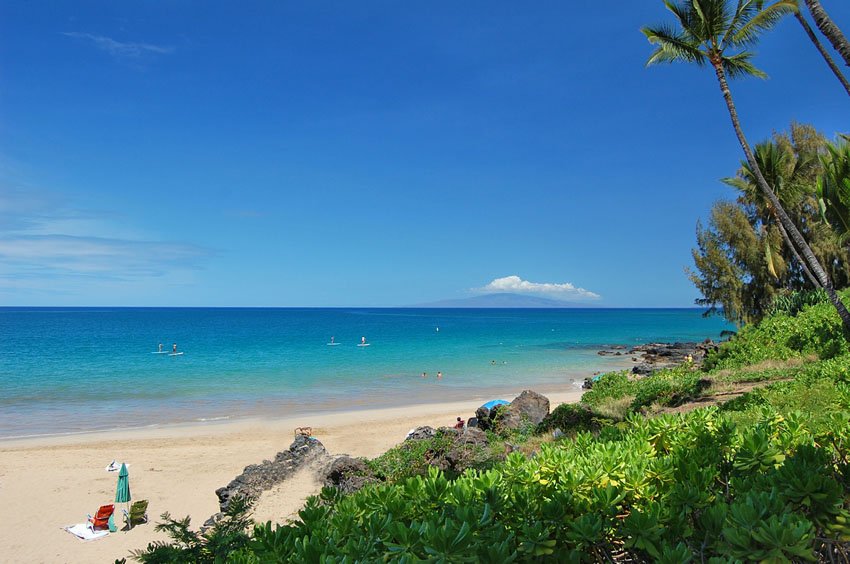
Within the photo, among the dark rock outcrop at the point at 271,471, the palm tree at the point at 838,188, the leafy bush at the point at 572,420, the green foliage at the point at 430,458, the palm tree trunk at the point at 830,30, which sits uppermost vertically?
the palm tree trunk at the point at 830,30

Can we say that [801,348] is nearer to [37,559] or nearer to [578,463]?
[578,463]

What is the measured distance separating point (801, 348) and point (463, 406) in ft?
49.7

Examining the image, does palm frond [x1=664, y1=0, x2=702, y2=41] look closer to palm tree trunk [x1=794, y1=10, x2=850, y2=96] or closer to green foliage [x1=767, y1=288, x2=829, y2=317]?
palm tree trunk [x1=794, y1=10, x2=850, y2=96]

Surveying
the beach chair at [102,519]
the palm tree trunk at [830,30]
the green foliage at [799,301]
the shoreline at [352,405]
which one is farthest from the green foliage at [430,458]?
the green foliage at [799,301]

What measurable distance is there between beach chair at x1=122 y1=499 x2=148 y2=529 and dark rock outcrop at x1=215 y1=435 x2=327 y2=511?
1.69 m

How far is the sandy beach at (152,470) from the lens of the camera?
11.1 metres

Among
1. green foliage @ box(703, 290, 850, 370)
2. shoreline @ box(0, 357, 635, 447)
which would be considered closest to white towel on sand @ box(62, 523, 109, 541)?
shoreline @ box(0, 357, 635, 447)

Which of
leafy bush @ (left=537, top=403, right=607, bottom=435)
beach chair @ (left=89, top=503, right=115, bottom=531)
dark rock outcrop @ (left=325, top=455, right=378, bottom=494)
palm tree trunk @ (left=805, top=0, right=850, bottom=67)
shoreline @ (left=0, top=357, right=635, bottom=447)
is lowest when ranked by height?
shoreline @ (left=0, top=357, right=635, bottom=447)

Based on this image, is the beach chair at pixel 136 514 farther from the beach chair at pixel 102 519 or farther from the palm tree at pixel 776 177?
the palm tree at pixel 776 177

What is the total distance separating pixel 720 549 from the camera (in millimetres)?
2369

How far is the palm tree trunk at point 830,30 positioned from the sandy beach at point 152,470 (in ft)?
42.8

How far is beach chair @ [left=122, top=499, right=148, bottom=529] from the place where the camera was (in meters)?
11.7

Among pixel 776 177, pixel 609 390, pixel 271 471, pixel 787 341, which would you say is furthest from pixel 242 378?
pixel 776 177

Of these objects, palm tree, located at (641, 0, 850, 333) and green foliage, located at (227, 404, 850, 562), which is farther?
palm tree, located at (641, 0, 850, 333)
